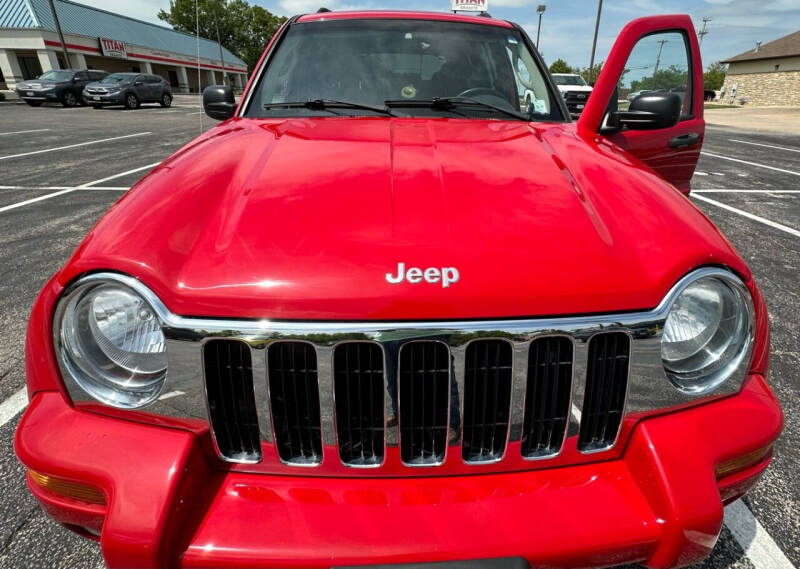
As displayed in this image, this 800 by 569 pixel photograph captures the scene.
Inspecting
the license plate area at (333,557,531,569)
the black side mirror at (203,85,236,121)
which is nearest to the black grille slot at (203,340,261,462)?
the license plate area at (333,557,531,569)

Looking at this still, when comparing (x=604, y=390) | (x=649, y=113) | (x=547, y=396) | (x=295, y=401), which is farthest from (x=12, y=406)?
(x=649, y=113)

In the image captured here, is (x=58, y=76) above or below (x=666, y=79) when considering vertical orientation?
below

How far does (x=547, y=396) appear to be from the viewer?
1202 millimetres

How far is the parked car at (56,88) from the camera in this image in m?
21.9

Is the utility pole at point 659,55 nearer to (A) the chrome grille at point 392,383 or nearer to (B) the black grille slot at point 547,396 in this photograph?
(A) the chrome grille at point 392,383

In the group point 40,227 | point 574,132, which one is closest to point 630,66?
point 574,132

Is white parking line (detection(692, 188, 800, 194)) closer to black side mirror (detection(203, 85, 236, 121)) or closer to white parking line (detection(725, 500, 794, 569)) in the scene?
white parking line (detection(725, 500, 794, 569))

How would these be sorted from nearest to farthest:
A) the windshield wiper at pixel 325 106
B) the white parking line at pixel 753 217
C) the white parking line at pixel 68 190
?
the windshield wiper at pixel 325 106, the white parking line at pixel 753 217, the white parking line at pixel 68 190

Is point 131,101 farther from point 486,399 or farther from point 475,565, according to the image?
point 475,565

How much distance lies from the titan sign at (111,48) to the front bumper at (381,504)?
148 feet

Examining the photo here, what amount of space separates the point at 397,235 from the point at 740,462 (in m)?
1.01

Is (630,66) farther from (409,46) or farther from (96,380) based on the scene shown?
(96,380)

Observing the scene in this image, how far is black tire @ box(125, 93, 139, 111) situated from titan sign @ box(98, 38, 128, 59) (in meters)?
18.8

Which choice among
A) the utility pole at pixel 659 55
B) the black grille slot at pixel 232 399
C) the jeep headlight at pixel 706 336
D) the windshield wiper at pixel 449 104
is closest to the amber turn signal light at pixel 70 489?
the black grille slot at pixel 232 399
